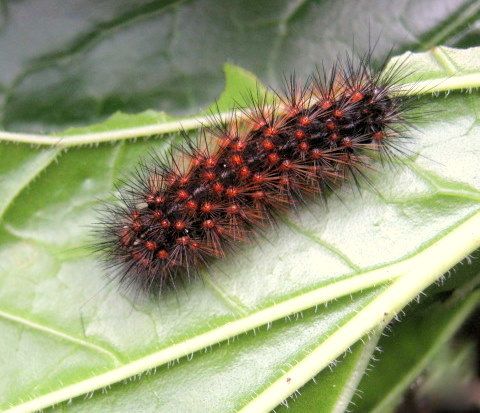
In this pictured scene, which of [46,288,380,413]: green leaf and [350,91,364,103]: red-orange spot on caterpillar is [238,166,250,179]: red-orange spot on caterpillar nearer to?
[350,91,364,103]: red-orange spot on caterpillar

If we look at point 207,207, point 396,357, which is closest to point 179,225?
point 207,207

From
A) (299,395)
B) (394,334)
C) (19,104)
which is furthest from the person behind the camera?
(19,104)

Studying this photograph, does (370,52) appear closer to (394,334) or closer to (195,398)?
(394,334)

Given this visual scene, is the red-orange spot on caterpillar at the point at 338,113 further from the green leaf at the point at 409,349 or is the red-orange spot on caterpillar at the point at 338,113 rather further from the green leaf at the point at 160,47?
the green leaf at the point at 409,349

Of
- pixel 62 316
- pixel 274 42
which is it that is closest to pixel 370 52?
pixel 274 42

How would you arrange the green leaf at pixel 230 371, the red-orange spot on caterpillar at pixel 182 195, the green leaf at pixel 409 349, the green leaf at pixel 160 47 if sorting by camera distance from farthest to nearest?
the green leaf at pixel 160 47 → the green leaf at pixel 409 349 → the red-orange spot on caterpillar at pixel 182 195 → the green leaf at pixel 230 371

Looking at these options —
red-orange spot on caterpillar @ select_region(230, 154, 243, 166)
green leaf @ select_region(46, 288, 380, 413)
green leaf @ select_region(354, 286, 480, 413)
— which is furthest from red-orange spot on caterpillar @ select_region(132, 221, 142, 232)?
green leaf @ select_region(354, 286, 480, 413)

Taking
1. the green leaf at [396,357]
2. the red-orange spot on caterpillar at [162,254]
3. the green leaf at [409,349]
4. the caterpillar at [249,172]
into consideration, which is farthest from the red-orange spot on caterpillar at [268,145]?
the green leaf at [409,349]
